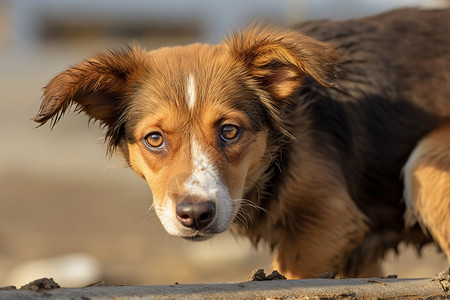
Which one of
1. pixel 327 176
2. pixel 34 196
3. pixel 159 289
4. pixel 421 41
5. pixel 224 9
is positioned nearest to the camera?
pixel 159 289

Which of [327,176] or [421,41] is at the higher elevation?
[421,41]

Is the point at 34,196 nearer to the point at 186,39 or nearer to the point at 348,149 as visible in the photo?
the point at 348,149

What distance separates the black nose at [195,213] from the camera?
3.13 meters

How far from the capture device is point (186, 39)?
27719 millimetres

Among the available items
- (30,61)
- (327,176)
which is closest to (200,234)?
(327,176)

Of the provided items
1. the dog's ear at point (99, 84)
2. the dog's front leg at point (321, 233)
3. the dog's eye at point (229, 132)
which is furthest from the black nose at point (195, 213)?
the dog's front leg at point (321, 233)

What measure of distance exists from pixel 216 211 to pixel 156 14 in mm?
24972

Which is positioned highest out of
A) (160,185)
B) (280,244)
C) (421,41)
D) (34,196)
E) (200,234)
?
(421,41)

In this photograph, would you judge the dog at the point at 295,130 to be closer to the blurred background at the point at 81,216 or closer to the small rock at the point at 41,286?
the blurred background at the point at 81,216

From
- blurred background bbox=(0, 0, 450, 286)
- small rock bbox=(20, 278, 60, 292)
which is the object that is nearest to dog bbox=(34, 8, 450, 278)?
blurred background bbox=(0, 0, 450, 286)

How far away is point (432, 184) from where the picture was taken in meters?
4.01

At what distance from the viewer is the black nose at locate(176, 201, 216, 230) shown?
3127 mm

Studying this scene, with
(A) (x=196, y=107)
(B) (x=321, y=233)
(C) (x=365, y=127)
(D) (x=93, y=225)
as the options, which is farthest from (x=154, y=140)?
(D) (x=93, y=225)

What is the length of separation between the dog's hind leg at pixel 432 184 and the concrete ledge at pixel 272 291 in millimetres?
1067
